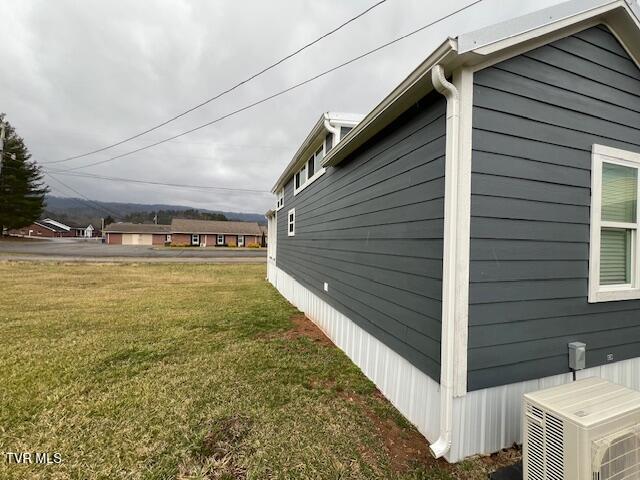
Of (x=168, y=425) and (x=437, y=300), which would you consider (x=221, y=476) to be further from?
(x=437, y=300)

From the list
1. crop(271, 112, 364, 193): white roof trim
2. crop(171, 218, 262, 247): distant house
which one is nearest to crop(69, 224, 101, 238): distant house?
crop(171, 218, 262, 247): distant house

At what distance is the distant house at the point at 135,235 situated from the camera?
4731 cm

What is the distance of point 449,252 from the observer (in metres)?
2.14

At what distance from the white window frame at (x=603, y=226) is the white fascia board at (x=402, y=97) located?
1.79 m

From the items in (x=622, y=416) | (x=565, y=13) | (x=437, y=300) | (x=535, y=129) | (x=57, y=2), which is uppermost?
(x=57, y=2)

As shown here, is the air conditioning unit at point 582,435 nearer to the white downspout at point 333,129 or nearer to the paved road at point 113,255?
the white downspout at point 333,129

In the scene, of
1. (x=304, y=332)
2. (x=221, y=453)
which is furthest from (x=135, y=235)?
(x=221, y=453)

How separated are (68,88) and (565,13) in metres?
20.4

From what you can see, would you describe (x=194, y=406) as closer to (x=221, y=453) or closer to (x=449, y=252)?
(x=221, y=453)

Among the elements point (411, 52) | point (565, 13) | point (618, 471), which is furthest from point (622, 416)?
point (411, 52)

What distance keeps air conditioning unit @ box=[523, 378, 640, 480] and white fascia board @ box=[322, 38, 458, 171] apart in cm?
241

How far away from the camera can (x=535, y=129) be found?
244 cm

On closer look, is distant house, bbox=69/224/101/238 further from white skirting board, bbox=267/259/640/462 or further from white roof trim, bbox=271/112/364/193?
white skirting board, bbox=267/259/640/462
